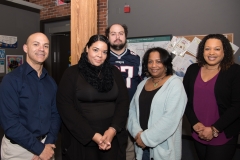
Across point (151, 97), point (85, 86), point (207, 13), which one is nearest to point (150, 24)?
point (207, 13)

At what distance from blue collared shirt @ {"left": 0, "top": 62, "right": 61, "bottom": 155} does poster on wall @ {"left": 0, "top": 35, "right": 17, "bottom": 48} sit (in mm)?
3177

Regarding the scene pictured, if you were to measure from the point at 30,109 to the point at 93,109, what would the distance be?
48 centimetres

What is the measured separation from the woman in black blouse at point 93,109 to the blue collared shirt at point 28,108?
13 centimetres

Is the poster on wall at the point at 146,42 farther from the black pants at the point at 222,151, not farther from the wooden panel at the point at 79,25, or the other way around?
the black pants at the point at 222,151

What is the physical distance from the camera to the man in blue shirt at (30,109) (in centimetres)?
142

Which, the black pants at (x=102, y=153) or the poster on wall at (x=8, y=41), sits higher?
the poster on wall at (x=8, y=41)

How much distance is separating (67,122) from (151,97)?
0.75 meters

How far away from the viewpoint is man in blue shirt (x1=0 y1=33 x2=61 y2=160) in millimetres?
1416

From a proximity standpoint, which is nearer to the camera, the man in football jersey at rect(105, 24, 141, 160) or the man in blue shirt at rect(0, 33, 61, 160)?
the man in blue shirt at rect(0, 33, 61, 160)

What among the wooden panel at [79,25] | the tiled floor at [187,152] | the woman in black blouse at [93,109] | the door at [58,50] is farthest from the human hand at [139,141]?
the door at [58,50]

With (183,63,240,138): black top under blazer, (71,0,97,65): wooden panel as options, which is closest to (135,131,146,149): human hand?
(183,63,240,138): black top under blazer

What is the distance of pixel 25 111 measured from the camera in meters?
1.49

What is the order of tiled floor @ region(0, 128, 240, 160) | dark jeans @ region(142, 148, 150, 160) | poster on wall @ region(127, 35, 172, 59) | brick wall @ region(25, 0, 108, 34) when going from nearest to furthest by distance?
dark jeans @ region(142, 148, 150, 160), tiled floor @ region(0, 128, 240, 160), poster on wall @ region(127, 35, 172, 59), brick wall @ region(25, 0, 108, 34)

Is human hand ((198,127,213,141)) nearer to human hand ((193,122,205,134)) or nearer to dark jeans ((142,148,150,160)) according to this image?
human hand ((193,122,205,134))
